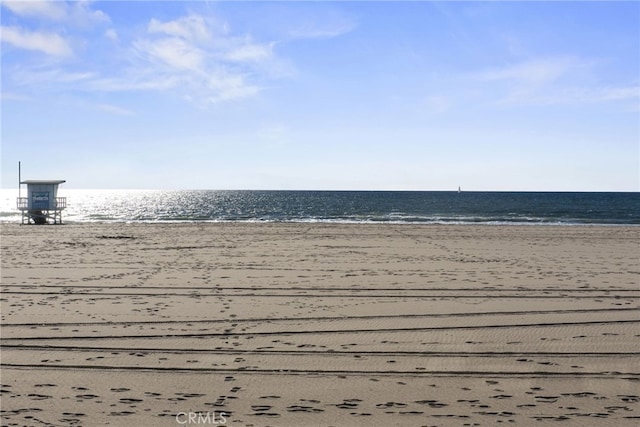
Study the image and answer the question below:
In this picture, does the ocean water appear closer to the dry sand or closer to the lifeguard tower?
the lifeguard tower

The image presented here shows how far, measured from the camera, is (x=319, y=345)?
22.9ft

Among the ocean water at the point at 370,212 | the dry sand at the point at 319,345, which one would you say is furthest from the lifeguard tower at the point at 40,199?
the dry sand at the point at 319,345

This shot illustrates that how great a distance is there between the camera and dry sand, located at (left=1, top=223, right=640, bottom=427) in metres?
5.01

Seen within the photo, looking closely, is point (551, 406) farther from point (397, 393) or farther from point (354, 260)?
point (354, 260)

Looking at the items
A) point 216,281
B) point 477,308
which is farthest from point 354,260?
point 477,308

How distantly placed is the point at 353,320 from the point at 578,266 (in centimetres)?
921
